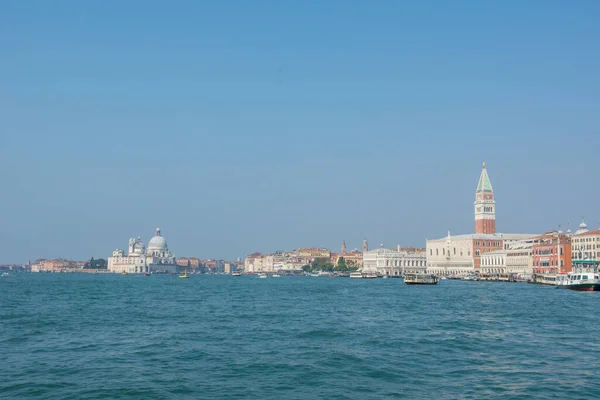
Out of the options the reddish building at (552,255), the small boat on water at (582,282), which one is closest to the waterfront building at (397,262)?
the reddish building at (552,255)

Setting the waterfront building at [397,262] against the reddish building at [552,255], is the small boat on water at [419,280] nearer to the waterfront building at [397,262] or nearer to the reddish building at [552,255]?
the reddish building at [552,255]

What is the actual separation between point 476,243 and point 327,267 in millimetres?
58171

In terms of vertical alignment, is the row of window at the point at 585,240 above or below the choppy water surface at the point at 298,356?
above

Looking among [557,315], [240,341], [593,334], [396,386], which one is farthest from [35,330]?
[557,315]

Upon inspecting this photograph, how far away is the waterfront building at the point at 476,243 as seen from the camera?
122812mm

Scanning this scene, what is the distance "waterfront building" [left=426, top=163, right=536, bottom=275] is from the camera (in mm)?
122812

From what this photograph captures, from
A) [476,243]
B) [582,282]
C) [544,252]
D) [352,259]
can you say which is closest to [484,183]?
[476,243]

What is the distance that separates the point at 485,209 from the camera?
134250 millimetres

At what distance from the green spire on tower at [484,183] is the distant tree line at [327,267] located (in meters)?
43.3

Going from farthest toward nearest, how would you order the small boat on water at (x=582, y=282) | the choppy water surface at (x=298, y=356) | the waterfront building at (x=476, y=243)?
1. the waterfront building at (x=476, y=243)
2. the small boat on water at (x=582, y=282)
3. the choppy water surface at (x=298, y=356)

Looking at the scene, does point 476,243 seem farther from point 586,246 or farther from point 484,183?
point 586,246

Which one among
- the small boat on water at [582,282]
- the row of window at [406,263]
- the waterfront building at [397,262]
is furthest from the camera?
the row of window at [406,263]

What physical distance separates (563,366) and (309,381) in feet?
22.4

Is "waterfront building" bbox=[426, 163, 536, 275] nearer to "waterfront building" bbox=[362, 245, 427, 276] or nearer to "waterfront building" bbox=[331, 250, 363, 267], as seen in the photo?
"waterfront building" bbox=[362, 245, 427, 276]
